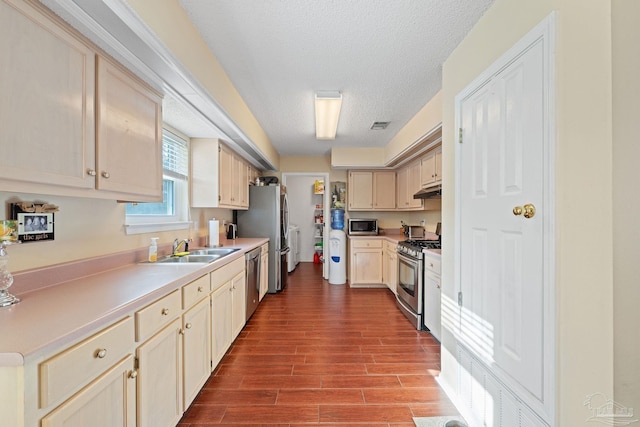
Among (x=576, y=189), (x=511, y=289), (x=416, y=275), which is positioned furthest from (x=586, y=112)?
(x=416, y=275)

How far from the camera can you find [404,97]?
9.52 feet

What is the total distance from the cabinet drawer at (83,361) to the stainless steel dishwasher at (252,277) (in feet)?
6.44

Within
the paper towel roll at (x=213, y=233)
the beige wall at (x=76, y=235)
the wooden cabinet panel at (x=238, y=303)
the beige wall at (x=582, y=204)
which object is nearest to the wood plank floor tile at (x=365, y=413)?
the beige wall at (x=582, y=204)

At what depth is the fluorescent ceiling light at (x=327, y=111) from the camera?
9.05 ft

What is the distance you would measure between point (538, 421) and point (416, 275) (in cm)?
206

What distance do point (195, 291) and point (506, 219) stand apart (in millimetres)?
1830

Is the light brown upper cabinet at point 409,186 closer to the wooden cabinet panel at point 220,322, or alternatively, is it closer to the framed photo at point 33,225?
the wooden cabinet panel at point 220,322

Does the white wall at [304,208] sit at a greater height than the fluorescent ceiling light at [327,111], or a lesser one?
lesser

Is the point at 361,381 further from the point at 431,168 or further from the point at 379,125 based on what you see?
the point at 379,125

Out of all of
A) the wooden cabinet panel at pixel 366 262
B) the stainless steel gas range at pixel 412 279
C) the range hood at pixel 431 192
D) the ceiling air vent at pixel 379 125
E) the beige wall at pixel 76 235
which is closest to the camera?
the beige wall at pixel 76 235

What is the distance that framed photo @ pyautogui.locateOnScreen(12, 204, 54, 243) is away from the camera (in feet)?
4.17

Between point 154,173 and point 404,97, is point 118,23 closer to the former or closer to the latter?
point 154,173

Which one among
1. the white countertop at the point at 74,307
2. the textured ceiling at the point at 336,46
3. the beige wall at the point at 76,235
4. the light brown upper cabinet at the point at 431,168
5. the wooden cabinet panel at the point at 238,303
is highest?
the textured ceiling at the point at 336,46

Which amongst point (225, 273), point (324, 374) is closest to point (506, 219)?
point (324, 374)
